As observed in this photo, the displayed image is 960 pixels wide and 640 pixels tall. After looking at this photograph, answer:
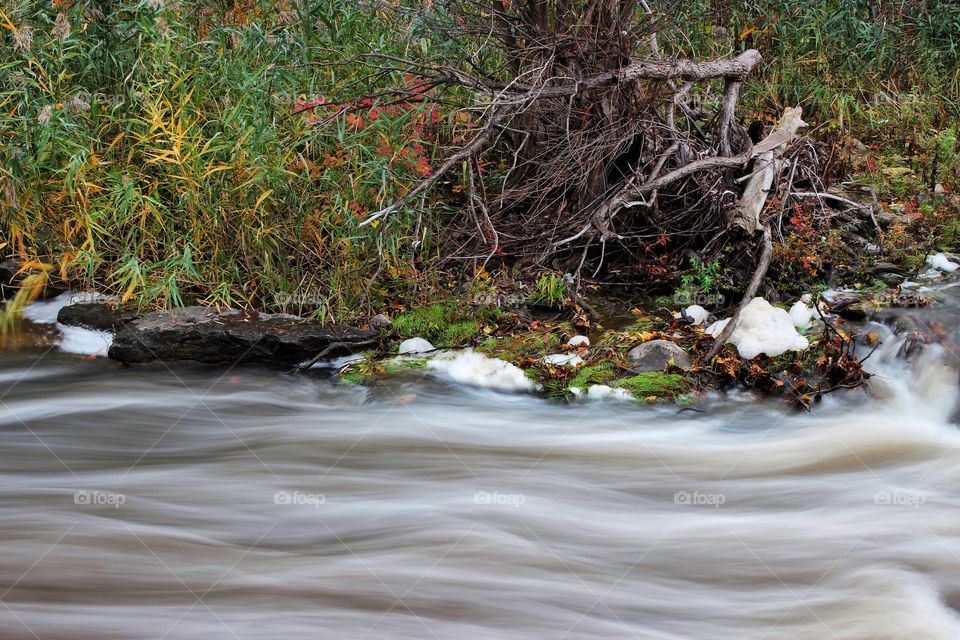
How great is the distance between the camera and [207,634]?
117 inches

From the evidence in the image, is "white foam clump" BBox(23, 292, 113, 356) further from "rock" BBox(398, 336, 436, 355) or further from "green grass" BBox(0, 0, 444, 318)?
"rock" BBox(398, 336, 436, 355)

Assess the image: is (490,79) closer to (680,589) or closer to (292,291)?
(292,291)

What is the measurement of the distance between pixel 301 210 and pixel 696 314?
232 cm

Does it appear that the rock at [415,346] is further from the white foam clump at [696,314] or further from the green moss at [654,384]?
the white foam clump at [696,314]

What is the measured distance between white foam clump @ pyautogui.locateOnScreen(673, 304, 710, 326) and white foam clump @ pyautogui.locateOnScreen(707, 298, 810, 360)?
41 centimetres

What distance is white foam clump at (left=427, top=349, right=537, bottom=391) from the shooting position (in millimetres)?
5023

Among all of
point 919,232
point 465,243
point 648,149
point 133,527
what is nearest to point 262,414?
point 133,527

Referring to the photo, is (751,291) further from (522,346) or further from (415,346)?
(415,346)

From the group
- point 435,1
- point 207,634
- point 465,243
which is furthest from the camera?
point 435,1

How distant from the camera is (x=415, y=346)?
5.37 metres

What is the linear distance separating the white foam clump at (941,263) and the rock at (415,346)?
3.08 metres

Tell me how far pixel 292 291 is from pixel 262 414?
947 mm

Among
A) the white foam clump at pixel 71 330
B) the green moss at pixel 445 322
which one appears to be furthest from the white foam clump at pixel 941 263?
the white foam clump at pixel 71 330

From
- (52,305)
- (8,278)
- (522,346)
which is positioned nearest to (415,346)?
(522,346)
